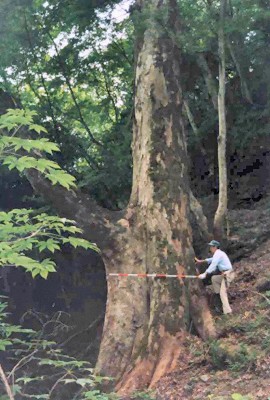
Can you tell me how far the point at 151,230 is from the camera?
27.3 feet

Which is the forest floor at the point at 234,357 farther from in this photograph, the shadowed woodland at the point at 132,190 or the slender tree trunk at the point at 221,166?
the slender tree trunk at the point at 221,166

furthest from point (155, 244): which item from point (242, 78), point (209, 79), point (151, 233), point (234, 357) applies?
point (209, 79)

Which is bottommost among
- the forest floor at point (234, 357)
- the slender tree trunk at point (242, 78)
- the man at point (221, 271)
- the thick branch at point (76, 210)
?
the forest floor at point (234, 357)

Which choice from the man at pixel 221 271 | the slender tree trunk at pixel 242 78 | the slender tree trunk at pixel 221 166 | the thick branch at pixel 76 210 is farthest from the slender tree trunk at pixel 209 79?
the thick branch at pixel 76 210

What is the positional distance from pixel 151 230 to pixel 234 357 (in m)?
2.44

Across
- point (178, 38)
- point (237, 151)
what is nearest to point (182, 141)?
point (178, 38)

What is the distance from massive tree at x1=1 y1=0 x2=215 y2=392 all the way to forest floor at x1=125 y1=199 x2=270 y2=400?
0.25 meters

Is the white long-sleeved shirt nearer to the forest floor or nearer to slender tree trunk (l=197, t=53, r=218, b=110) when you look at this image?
the forest floor

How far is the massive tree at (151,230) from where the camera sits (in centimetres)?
780

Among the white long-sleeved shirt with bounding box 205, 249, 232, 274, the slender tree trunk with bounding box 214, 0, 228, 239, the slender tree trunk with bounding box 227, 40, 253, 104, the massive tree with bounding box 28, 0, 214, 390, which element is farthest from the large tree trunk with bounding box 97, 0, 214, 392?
the slender tree trunk with bounding box 227, 40, 253, 104

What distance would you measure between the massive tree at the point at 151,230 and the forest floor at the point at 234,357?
0.81 feet

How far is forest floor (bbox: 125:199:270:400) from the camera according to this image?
6422mm

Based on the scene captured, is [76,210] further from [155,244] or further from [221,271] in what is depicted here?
[221,271]

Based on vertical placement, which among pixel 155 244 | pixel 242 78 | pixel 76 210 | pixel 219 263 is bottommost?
pixel 219 263
